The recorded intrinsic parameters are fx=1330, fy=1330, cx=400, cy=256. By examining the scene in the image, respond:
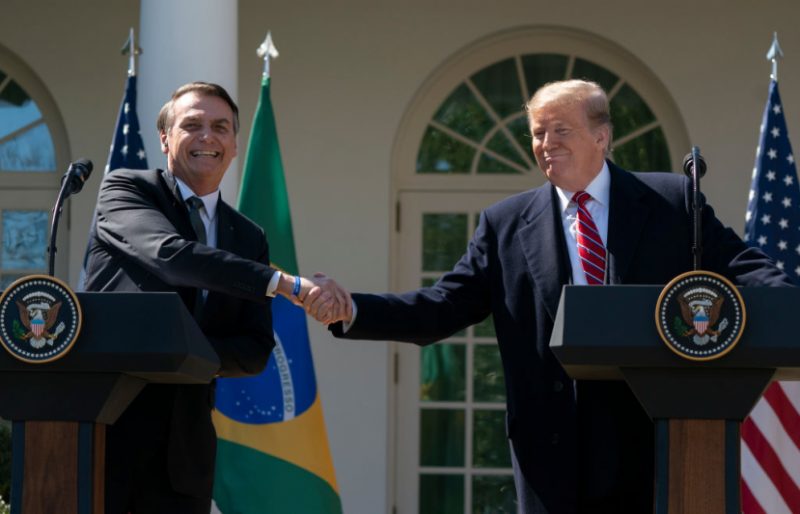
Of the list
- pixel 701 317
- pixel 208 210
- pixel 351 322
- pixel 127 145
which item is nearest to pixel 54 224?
pixel 208 210

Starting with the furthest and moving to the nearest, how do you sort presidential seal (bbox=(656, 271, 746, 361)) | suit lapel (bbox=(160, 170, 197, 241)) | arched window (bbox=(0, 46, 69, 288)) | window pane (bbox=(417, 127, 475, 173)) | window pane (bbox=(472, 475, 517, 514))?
arched window (bbox=(0, 46, 69, 288)) → window pane (bbox=(417, 127, 475, 173)) → window pane (bbox=(472, 475, 517, 514)) → suit lapel (bbox=(160, 170, 197, 241)) → presidential seal (bbox=(656, 271, 746, 361))

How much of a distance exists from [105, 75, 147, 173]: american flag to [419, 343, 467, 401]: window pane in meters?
2.53

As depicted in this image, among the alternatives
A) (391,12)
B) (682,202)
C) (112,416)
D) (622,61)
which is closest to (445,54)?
(391,12)

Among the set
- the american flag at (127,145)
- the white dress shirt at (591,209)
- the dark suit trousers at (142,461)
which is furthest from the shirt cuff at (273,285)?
the american flag at (127,145)

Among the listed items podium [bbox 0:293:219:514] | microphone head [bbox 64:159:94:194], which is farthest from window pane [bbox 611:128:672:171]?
podium [bbox 0:293:219:514]

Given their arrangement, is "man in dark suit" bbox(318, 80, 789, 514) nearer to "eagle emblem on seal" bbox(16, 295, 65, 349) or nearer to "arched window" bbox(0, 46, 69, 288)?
"eagle emblem on seal" bbox(16, 295, 65, 349)

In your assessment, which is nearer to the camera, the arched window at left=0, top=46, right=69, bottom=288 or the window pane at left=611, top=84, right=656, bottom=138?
the window pane at left=611, top=84, right=656, bottom=138

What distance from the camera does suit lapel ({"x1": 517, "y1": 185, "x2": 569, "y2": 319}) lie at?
11.6ft

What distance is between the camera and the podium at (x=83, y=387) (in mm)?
2959

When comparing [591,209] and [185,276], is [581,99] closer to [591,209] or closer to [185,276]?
[591,209]

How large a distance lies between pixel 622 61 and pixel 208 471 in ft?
16.6

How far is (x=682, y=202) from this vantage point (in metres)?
3.62

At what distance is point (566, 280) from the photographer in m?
3.54

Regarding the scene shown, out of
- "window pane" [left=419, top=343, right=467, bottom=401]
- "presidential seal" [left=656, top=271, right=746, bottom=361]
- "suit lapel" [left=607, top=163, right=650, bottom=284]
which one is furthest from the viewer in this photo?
"window pane" [left=419, top=343, right=467, bottom=401]
